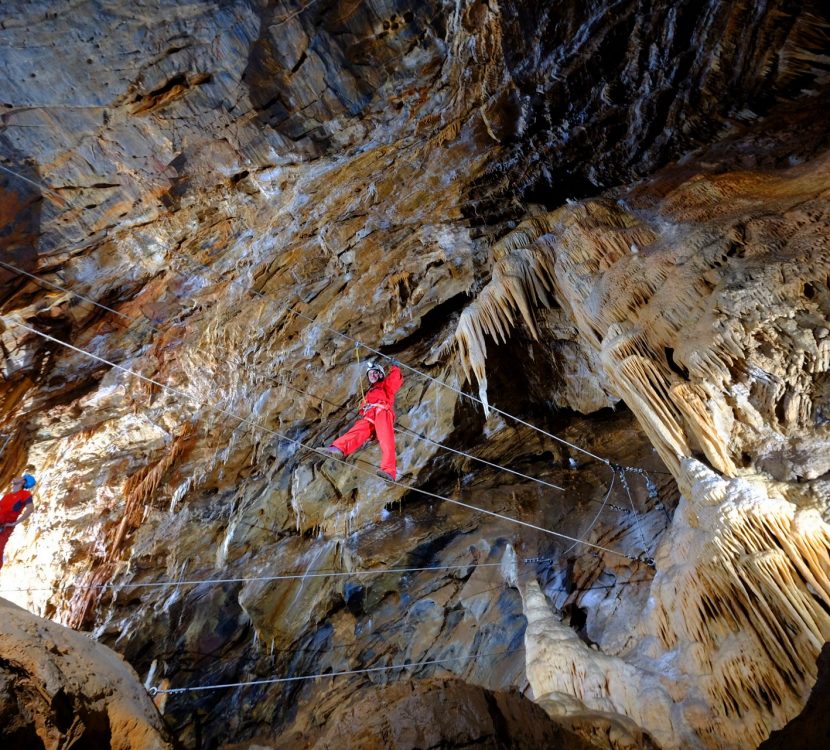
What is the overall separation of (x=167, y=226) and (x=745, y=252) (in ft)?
18.1

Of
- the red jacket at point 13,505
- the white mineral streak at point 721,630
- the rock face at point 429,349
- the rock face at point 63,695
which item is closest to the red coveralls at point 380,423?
the rock face at point 429,349

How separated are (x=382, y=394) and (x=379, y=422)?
1.01 ft

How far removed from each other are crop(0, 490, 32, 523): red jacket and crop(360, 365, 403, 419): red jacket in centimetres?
449

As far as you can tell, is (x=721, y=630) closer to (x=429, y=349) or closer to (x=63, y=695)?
(x=63, y=695)

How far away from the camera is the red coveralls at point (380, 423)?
5.27 meters

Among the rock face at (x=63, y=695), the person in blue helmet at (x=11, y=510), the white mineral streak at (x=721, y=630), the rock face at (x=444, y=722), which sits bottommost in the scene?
the white mineral streak at (x=721, y=630)

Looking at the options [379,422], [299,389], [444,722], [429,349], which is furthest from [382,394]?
[444,722]

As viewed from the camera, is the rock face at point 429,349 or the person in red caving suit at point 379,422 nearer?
the rock face at point 429,349

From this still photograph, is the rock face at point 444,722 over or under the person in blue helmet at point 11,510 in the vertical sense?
under

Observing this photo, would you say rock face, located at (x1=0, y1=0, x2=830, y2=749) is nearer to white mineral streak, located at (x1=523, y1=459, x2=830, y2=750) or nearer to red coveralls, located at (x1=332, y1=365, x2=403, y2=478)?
white mineral streak, located at (x1=523, y1=459, x2=830, y2=750)

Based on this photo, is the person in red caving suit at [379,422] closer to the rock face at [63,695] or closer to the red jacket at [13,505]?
the rock face at [63,695]

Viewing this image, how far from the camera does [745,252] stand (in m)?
3.81

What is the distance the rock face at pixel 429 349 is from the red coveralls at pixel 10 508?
4.03ft

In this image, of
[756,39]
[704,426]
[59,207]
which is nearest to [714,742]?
[704,426]
